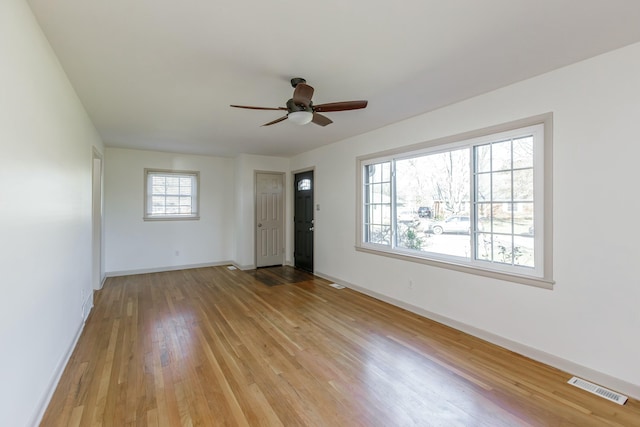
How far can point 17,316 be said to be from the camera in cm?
162

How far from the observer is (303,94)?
248 centimetres

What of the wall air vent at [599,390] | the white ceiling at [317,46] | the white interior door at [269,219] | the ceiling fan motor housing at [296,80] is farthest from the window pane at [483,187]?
the white interior door at [269,219]

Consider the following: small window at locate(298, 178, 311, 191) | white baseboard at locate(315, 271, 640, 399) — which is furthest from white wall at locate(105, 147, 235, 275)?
white baseboard at locate(315, 271, 640, 399)

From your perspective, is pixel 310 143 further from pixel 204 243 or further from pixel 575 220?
pixel 575 220

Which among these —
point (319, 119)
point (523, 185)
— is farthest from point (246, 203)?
point (523, 185)

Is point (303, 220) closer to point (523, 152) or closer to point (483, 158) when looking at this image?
point (483, 158)

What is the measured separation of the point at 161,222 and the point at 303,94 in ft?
16.5

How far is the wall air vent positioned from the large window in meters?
0.75

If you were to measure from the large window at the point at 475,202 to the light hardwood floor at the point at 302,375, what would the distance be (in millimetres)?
844

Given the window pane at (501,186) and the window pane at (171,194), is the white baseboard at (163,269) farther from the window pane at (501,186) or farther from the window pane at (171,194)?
the window pane at (501,186)

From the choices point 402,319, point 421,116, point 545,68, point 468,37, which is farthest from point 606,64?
point 402,319

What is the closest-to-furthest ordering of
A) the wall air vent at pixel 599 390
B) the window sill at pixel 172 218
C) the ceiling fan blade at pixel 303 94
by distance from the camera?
the wall air vent at pixel 599 390 → the ceiling fan blade at pixel 303 94 → the window sill at pixel 172 218

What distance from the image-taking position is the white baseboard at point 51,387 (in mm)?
1842

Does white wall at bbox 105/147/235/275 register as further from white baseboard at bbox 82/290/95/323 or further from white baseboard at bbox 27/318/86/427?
white baseboard at bbox 27/318/86/427
